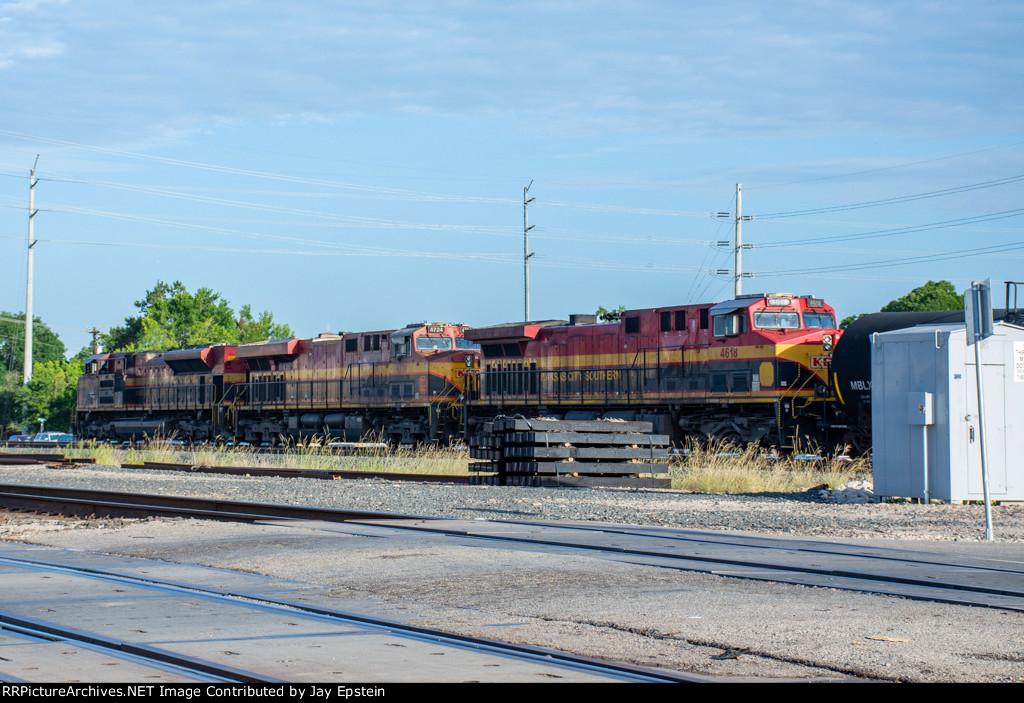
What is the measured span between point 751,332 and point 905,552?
15.7 m

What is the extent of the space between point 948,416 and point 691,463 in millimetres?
7160

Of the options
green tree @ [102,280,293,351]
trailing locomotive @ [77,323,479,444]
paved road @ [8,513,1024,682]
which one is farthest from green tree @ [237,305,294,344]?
paved road @ [8,513,1024,682]

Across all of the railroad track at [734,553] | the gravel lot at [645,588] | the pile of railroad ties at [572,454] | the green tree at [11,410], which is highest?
the green tree at [11,410]

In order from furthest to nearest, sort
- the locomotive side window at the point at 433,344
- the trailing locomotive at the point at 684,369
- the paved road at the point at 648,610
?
the locomotive side window at the point at 433,344
the trailing locomotive at the point at 684,369
the paved road at the point at 648,610

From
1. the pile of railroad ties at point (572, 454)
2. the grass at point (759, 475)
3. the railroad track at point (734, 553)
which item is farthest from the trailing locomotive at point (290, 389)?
the railroad track at point (734, 553)

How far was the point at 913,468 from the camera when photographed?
14.4 meters

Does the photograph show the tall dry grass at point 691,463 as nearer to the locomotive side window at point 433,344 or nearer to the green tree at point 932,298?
the locomotive side window at point 433,344

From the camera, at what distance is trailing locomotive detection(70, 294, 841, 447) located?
25.0 m

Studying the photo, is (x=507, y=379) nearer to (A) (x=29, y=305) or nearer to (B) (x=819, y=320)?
(B) (x=819, y=320)

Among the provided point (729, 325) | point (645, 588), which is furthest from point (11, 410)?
point (645, 588)

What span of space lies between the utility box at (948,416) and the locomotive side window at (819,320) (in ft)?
35.0

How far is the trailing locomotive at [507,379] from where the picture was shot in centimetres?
2502
